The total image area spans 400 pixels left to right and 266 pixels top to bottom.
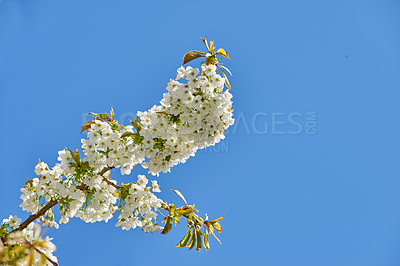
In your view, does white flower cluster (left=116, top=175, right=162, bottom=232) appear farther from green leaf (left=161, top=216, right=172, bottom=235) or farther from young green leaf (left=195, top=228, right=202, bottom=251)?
young green leaf (left=195, top=228, right=202, bottom=251)

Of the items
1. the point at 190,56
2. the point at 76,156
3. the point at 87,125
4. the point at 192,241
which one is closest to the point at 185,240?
the point at 192,241

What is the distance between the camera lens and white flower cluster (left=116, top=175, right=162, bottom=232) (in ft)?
12.1

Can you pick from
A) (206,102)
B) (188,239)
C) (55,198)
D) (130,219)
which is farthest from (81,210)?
(206,102)

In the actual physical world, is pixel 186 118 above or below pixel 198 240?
above

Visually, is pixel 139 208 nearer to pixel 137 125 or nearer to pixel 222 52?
pixel 137 125

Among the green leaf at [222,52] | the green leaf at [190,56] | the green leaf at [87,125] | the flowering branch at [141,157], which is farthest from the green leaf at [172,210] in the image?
the green leaf at [222,52]

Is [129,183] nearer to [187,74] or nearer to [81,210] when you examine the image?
[81,210]

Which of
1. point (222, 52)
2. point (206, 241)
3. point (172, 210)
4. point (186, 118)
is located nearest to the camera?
point (186, 118)

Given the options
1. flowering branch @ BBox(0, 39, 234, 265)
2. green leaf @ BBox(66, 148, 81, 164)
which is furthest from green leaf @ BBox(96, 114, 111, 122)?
green leaf @ BBox(66, 148, 81, 164)

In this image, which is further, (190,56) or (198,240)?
(198,240)

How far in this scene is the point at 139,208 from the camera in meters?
3.74

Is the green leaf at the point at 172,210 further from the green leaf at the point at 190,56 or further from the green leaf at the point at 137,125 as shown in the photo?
the green leaf at the point at 190,56

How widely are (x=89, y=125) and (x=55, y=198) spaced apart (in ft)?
2.77

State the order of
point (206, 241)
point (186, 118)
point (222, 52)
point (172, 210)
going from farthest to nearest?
point (206, 241) < point (172, 210) < point (222, 52) < point (186, 118)
